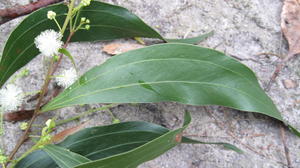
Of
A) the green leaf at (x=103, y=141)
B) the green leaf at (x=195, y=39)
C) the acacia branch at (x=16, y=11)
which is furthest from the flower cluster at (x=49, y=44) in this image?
the green leaf at (x=195, y=39)

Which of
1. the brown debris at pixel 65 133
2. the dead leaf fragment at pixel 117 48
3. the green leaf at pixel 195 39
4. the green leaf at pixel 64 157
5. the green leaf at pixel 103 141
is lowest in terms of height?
the brown debris at pixel 65 133

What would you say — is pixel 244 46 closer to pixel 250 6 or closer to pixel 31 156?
pixel 250 6

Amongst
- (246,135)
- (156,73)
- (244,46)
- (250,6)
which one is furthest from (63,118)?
(250,6)

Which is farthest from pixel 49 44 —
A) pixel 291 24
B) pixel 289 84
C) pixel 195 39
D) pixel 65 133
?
pixel 291 24

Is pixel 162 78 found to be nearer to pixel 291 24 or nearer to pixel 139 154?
pixel 139 154

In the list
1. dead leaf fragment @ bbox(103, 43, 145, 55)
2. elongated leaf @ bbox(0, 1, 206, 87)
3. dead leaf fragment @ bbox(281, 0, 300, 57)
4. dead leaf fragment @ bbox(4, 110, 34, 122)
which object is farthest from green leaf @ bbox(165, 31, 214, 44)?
dead leaf fragment @ bbox(4, 110, 34, 122)

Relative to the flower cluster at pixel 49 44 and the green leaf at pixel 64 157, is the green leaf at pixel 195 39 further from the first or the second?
the green leaf at pixel 64 157
